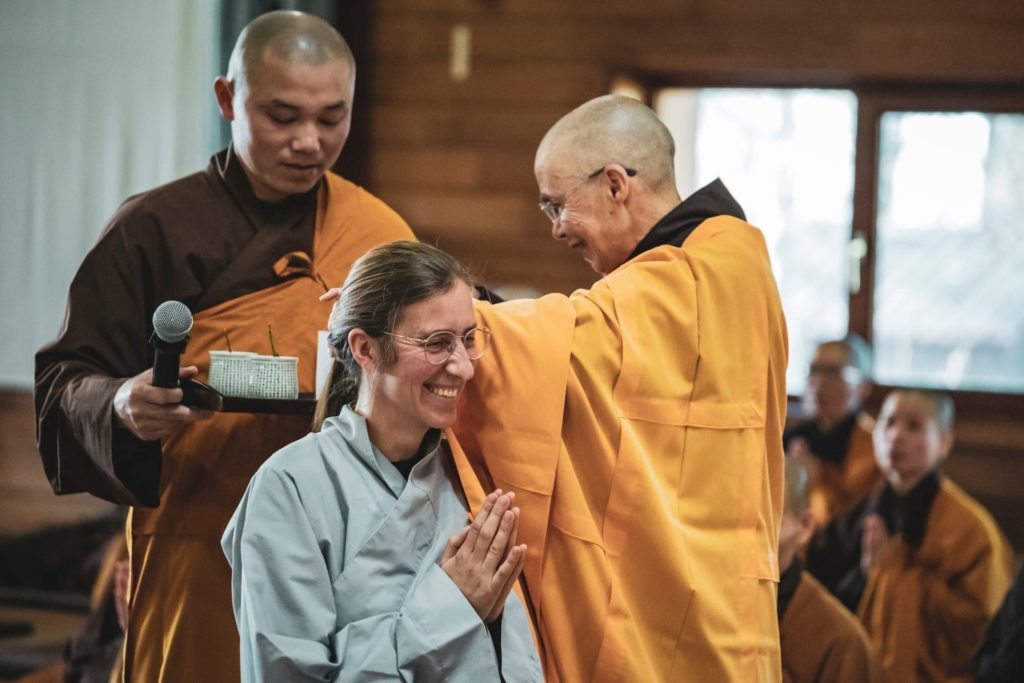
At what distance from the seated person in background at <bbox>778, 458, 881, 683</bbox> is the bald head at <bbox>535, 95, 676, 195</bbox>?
0.95 metres

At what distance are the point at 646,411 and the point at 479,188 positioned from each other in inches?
136

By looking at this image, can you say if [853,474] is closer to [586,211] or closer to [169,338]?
[586,211]

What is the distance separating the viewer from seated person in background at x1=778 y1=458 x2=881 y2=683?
277 cm

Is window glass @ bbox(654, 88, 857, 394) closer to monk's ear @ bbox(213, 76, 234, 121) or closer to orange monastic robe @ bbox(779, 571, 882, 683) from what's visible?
orange monastic robe @ bbox(779, 571, 882, 683)

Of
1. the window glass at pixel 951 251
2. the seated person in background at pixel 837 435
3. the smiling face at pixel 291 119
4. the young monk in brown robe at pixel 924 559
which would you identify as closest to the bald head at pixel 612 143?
the smiling face at pixel 291 119

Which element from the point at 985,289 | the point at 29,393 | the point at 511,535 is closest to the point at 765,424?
the point at 511,535

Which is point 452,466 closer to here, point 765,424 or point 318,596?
point 318,596

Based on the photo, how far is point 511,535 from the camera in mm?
1699

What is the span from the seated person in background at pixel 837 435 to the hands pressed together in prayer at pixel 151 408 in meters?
3.26

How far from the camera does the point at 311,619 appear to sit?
1539 millimetres

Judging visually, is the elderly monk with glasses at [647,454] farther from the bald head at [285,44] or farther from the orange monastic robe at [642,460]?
the bald head at [285,44]

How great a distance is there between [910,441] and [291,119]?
2.77 metres

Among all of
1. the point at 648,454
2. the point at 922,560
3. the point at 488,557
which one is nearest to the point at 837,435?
the point at 922,560

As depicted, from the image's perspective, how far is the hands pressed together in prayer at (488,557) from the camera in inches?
65.2
